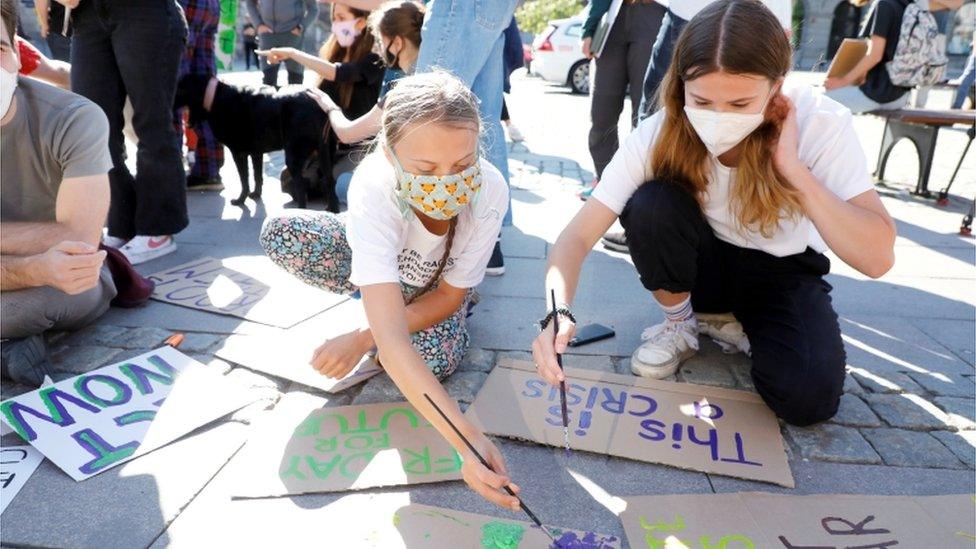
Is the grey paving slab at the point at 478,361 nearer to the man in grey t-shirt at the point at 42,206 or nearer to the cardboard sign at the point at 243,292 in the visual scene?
the cardboard sign at the point at 243,292

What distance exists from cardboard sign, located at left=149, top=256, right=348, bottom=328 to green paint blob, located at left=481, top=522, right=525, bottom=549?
124cm

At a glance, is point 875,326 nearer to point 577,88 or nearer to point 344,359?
point 344,359

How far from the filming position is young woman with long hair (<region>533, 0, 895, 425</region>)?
1.72m

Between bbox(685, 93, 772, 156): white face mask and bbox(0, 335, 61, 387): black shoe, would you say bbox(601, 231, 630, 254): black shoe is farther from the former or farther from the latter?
bbox(0, 335, 61, 387): black shoe

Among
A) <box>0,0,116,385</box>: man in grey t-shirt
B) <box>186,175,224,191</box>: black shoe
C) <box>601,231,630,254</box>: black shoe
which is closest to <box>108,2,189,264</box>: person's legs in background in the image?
<box>0,0,116,385</box>: man in grey t-shirt

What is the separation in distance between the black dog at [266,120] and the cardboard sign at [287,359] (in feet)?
5.46

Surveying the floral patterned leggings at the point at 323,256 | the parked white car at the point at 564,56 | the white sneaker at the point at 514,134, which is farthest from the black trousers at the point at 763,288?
the parked white car at the point at 564,56

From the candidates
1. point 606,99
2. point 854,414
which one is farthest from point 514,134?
point 854,414

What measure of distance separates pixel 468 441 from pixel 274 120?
9.70ft

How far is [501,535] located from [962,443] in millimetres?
1287

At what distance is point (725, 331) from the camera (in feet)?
7.64

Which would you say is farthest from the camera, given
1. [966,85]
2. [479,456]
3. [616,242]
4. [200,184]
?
[966,85]

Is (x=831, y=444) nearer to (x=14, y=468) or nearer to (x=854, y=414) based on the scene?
(x=854, y=414)

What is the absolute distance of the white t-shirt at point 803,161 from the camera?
71.2 inches
